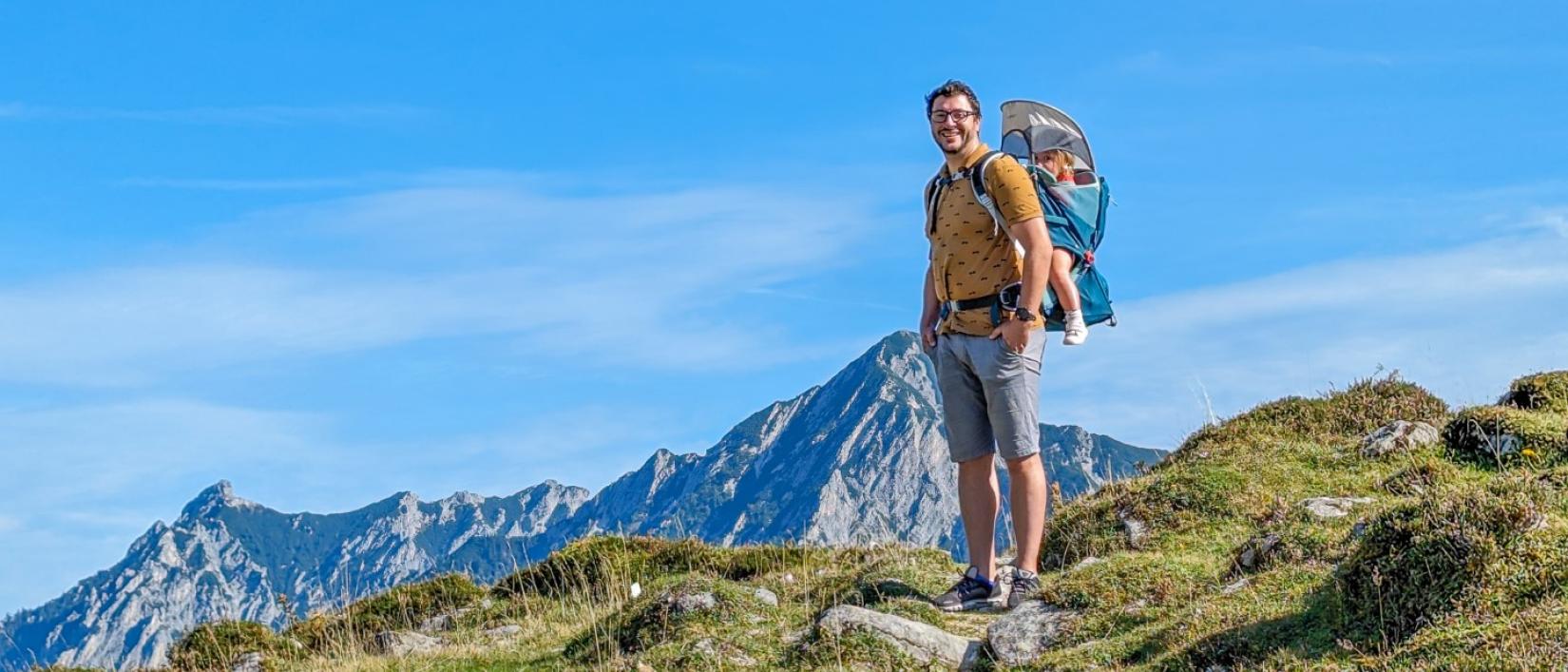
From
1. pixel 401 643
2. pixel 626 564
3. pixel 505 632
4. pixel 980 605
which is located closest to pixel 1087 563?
pixel 980 605

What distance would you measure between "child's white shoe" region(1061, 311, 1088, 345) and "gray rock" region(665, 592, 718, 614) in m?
3.41

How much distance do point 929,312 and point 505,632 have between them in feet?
20.7

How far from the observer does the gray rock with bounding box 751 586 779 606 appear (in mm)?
11102

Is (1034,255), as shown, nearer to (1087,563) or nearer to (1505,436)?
(1087,563)

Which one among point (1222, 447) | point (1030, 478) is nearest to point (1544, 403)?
point (1222, 447)

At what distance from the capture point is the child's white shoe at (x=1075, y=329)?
386 inches

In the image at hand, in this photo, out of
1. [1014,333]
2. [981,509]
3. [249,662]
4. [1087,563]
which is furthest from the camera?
[249,662]

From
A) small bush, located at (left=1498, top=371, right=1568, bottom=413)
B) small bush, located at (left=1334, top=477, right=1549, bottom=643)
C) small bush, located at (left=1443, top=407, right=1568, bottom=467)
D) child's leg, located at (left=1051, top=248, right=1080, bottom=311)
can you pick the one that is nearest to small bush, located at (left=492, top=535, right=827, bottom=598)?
child's leg, located at (left=1051, top=248, right=1080, bottom=311)

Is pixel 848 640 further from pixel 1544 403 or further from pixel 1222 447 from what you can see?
pixel 1544 403

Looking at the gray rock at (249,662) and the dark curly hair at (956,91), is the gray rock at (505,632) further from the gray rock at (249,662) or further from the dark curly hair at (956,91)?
the dark curly hair at (956,91)

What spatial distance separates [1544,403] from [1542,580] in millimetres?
9336

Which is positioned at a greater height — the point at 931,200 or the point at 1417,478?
the point at 931,200

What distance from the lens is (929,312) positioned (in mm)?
10406

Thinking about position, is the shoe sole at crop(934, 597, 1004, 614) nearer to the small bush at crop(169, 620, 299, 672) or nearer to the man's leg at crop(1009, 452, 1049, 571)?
the man's leg at crop(1009, 452, 1049, 571)
